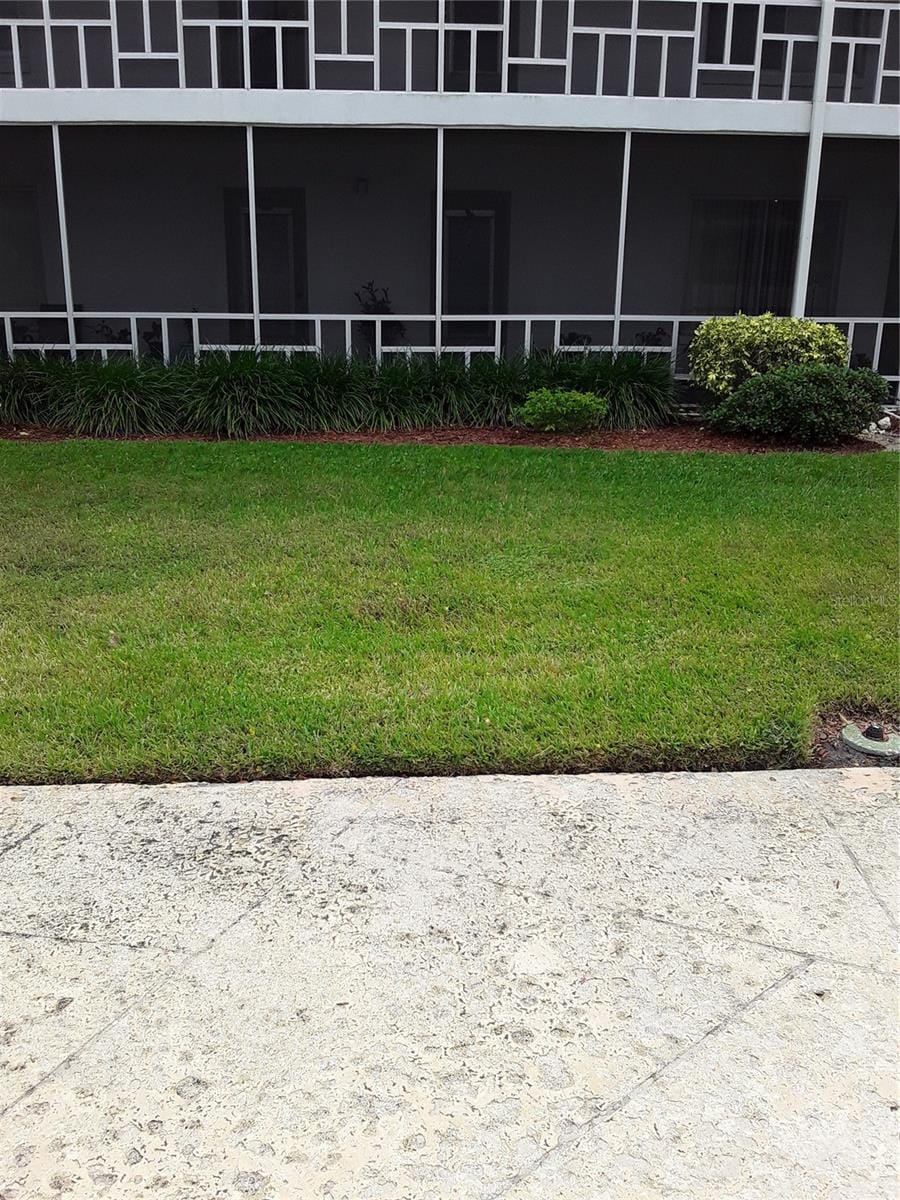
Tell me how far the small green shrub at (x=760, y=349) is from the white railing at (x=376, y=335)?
0.67 metres

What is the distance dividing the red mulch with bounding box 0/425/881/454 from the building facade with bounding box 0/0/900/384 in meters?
1.78

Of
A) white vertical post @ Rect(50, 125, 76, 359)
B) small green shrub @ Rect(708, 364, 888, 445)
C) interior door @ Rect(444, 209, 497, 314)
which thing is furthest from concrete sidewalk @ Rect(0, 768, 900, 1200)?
interior door @ Rect(444, 209, 497, 314)

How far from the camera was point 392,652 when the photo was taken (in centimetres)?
437

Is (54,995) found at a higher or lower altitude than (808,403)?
lower

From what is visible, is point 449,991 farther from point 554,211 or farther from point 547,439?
point 554,211

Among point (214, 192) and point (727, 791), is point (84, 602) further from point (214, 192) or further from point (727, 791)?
point (214, 192)

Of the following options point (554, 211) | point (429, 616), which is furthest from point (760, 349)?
point (429, 616)

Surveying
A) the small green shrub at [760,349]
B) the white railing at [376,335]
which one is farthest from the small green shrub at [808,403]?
the white railing at [376,335]

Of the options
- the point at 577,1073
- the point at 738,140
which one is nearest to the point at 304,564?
the point at 577,1073

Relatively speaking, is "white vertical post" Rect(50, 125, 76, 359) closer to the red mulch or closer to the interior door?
the red mulch

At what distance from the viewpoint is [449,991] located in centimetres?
238

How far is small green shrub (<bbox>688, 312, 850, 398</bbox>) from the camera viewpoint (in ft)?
32.2

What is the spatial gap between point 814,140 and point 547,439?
4382mm

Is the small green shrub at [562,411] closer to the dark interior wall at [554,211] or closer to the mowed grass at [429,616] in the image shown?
the mowed grass at [429,616]
